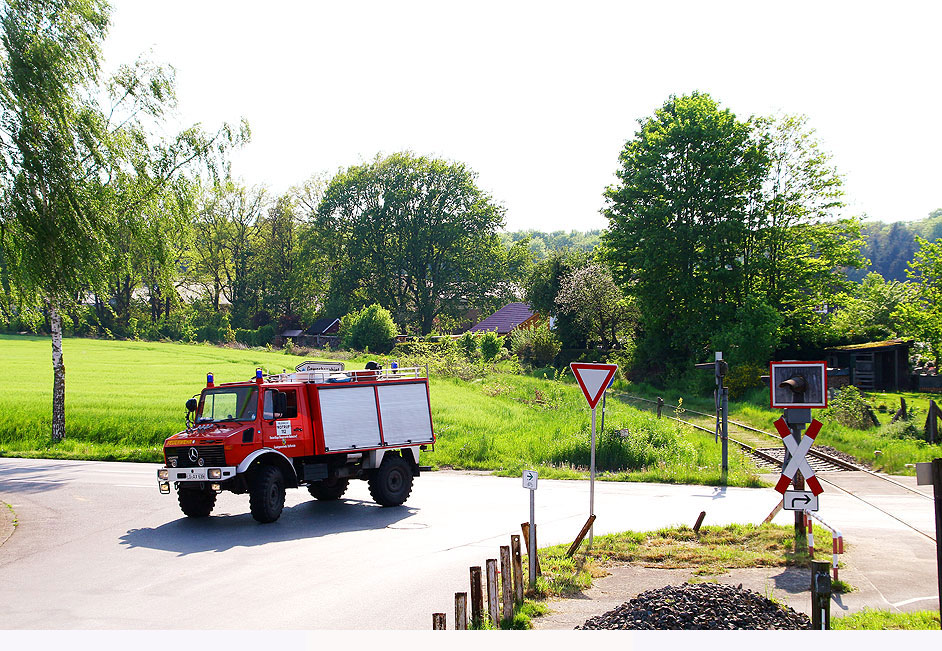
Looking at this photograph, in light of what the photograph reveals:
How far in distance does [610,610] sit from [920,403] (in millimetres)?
36970

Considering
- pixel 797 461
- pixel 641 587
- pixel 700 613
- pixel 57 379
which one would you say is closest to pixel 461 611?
pixel 700 613

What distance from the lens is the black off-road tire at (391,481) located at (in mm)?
16281

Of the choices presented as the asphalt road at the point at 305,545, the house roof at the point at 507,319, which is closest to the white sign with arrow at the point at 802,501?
the asphalt road at the point at 305,545

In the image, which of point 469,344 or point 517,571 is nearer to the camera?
point 517,571

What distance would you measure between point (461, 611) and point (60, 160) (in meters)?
20.0

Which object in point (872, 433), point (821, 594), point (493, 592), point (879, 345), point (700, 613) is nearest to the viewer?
point (821, 594)

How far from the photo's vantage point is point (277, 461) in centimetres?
1492

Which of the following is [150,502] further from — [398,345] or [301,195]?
[301,195]

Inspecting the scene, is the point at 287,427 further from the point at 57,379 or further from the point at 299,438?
the point at 57,379

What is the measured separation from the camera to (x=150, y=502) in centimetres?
1747

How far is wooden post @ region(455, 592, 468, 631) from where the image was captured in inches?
295

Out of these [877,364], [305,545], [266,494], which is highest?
[266,494]

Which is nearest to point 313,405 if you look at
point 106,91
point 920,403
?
point 106,91

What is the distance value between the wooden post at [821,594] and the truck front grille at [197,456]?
34.0 ft
